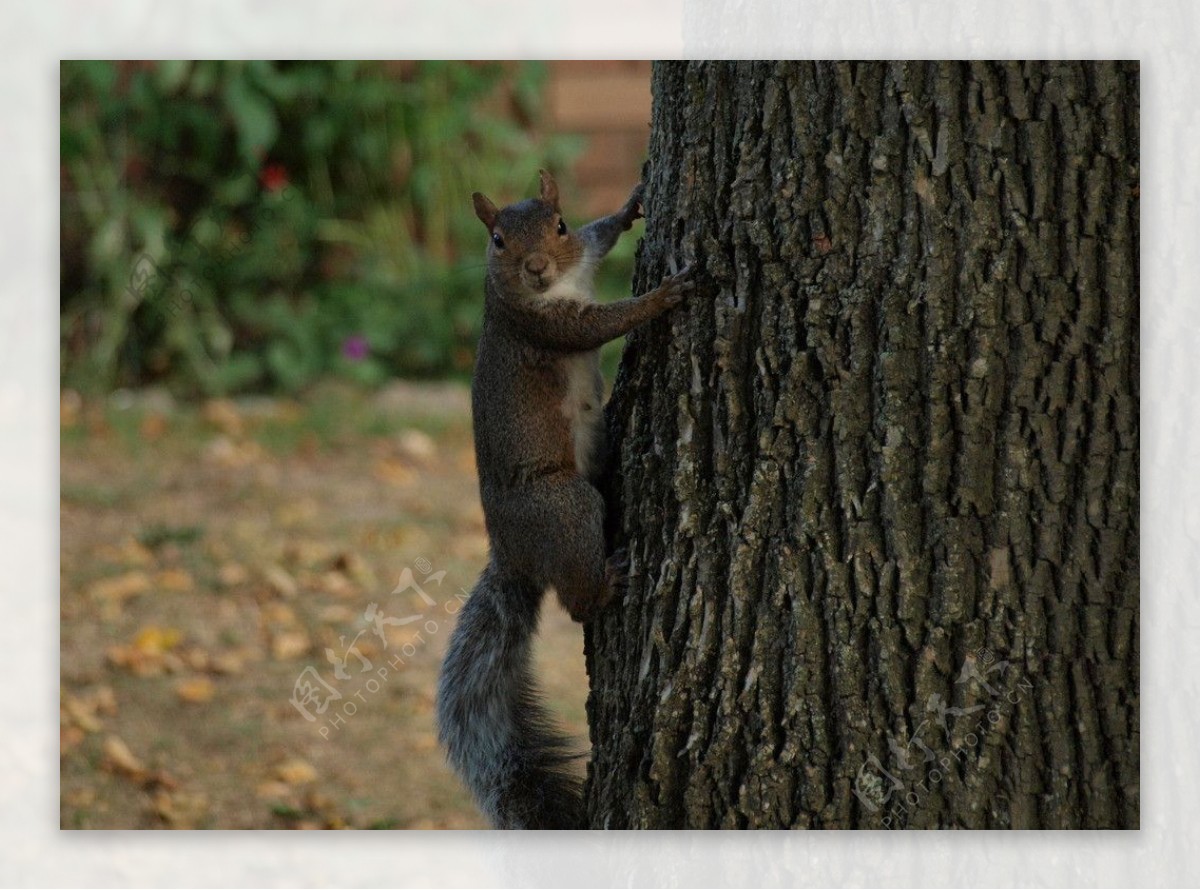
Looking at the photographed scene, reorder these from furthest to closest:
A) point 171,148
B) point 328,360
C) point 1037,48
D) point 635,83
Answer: point 328,360, point 171,148, point 635,83, point 1037,48

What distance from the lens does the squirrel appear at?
1.98 m

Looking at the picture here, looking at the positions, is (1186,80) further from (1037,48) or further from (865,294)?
(865,294)

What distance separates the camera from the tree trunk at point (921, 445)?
173 cm

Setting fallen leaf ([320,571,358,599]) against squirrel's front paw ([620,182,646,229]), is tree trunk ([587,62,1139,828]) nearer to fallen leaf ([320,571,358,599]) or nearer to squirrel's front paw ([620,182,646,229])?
squirrel's front paw ([620,182,646,229])

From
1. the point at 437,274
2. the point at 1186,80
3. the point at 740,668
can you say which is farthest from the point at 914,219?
the point at 437,274

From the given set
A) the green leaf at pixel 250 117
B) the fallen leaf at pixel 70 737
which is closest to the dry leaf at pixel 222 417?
the green leaf at pixel 250 117

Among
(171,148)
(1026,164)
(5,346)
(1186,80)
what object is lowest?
(5,346)

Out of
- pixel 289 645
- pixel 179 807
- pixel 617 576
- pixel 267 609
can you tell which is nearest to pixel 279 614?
pixel 267 609

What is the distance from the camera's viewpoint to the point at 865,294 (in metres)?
1.74

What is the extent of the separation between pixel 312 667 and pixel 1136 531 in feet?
6.55
